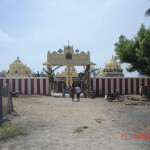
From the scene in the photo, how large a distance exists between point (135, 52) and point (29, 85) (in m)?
15.0

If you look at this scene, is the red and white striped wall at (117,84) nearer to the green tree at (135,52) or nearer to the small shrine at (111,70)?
the green tree at (135,52)

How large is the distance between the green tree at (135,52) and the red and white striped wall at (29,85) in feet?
38.5

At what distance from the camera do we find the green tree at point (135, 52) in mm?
35562

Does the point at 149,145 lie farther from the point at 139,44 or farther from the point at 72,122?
the point at 139,44

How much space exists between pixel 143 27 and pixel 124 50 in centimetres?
292

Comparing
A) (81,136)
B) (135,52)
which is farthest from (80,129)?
(135,52)

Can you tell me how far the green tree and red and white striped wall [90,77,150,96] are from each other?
6.96 m

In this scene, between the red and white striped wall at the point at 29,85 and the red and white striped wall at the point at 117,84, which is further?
the red and white striped wall at the point at 29,85

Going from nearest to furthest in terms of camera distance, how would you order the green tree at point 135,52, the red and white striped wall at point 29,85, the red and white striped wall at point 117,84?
the green tree at point 135,52
the red and white striped wall at point 117,84
the red and white striped wall at point 29,85

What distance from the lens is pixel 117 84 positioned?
4688cm

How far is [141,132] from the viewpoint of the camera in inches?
511

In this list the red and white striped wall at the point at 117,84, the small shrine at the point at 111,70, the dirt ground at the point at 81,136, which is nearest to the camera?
the dirt ground at the point at 81,136

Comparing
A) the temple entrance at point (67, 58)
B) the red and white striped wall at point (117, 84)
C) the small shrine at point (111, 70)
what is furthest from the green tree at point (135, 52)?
the small shrine at point (111, 70)

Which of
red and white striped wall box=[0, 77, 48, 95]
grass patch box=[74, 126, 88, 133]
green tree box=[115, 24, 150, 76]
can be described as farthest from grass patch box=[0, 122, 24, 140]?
red and white striped wall box=[0, 77, 48, 95]
